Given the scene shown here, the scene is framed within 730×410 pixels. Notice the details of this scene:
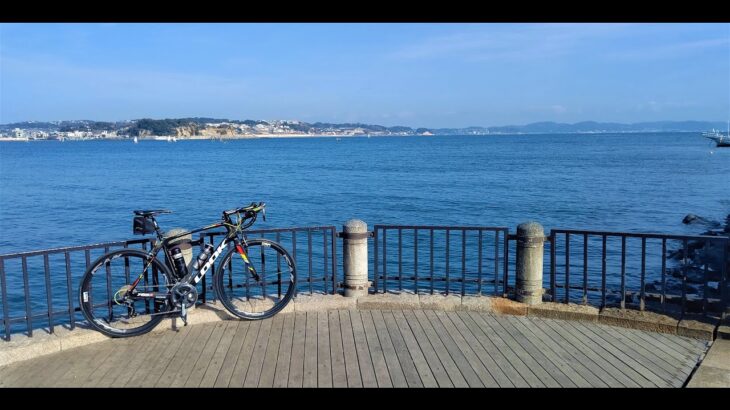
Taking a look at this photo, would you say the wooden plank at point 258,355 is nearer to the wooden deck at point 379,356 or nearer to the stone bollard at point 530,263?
the wooden deck at point 379,356

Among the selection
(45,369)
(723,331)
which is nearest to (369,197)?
(723,331)

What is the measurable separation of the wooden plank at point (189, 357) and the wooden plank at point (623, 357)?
4342 millimetres

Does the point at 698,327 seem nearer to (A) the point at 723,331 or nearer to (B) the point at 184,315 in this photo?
(A) the point at 723,331

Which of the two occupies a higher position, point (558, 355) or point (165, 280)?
point (165, 280)

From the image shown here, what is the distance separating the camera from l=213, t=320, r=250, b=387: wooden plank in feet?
17.9

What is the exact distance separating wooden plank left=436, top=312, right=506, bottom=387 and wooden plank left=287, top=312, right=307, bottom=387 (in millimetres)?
1705

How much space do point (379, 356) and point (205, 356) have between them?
1830 millimetres

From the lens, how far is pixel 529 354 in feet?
19.9

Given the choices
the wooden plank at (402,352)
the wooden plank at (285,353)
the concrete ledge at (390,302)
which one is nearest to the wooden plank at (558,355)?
the concrete ledge at (390,302)

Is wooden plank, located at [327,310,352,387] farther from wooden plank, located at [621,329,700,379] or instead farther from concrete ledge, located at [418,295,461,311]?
wooden plank, located at [621,329,700,379]

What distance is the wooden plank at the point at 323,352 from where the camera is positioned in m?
5.48

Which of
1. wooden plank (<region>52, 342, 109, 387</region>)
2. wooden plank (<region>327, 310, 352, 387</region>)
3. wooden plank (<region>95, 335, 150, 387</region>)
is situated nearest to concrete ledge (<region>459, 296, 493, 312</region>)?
wooden plank (<region>327, 310, 352, 387</region>)
